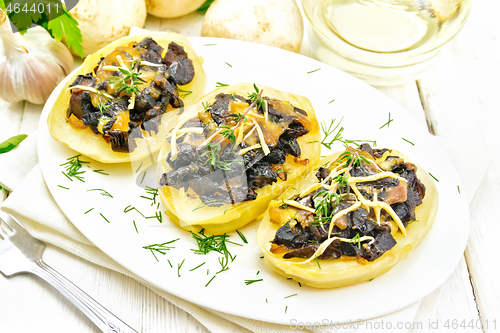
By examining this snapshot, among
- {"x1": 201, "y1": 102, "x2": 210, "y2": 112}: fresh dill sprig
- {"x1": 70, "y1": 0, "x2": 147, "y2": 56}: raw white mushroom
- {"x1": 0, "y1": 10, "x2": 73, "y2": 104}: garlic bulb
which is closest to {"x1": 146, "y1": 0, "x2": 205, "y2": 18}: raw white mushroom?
{"x1": 70, "y1": 0, "x2": 147, "y2": 56}: raw white mushroom

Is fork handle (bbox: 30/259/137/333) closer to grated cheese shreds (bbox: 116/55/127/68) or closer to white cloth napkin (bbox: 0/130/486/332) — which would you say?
white cloth napkin (bbox: 0/130/486/332)

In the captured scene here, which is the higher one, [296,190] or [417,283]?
[296,190]

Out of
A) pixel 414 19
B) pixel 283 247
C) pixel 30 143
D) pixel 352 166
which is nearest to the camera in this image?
pixel 283 247

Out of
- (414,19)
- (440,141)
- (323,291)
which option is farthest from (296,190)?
(414,19)

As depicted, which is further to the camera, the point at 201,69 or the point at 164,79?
the point at 201,69

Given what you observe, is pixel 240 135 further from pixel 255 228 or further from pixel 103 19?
pixel 103 19

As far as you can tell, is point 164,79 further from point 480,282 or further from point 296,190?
point 480,282
